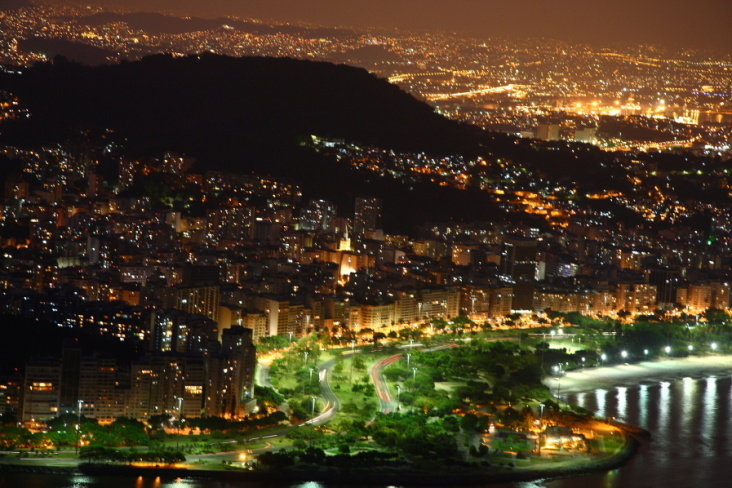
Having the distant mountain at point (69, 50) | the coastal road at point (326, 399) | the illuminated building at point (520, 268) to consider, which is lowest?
the coastal road at point (326, 399)

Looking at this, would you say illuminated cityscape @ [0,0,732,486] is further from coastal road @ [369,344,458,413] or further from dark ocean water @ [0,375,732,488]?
dark ocean water @ [0,375,732,488]

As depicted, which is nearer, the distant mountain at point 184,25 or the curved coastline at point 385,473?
the curved coastline at point 385,473

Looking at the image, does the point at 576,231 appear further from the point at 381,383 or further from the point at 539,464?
the point at 539,464

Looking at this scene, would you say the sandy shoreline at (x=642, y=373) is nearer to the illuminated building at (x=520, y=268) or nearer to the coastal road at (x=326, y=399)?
the coastal road at (x=326, y=399)

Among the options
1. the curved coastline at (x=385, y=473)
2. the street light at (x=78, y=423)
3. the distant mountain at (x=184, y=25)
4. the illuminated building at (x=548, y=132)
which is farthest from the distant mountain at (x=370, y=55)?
the street light at (x=78, y=423)

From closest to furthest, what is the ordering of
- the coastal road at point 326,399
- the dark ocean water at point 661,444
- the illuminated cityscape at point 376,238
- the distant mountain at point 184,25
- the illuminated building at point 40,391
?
the dark ocean water at point 661,444
the illuminated building at point 40,391
the coastal road at point 326,399
the illuminated cityscape at point 376,238
the distant mountain at point 184,25

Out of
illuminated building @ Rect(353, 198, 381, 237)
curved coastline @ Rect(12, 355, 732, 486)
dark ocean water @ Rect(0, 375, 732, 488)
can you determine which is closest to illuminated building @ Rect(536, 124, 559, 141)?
illuminated building @ Rect(353, 198, 381, 237)

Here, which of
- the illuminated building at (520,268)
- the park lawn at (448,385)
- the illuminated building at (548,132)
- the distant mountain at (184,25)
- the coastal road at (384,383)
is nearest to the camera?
the coastal road at (384,383)

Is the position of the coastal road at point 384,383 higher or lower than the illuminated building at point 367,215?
lower
